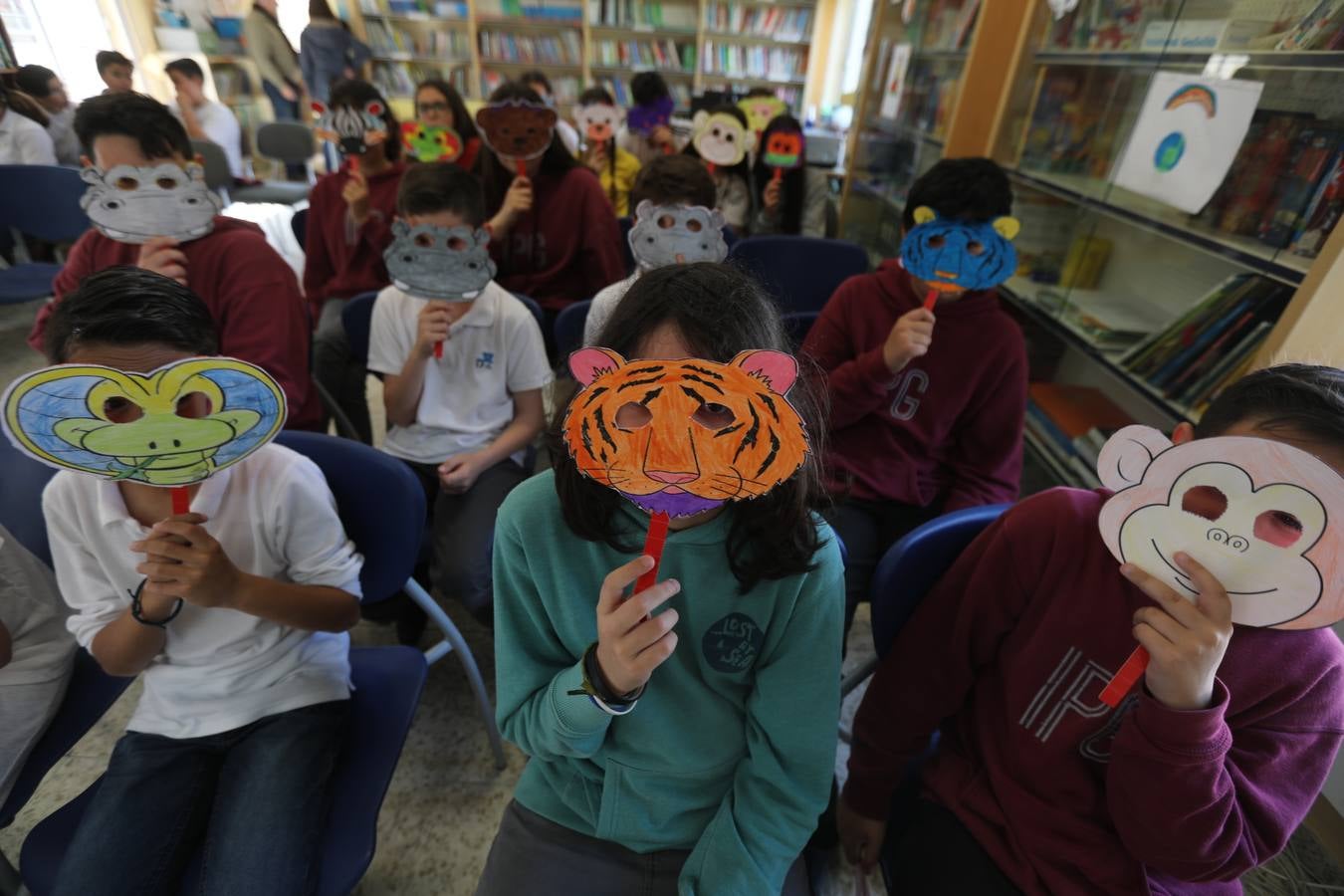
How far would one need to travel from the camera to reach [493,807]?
1388 mm

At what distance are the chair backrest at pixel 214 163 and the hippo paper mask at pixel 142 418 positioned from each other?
3.86m


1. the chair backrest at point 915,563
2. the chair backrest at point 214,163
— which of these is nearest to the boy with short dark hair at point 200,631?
the chair backrest at point 915,563

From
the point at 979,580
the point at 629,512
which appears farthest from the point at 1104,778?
the point at 629,512

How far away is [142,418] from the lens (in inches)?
27.1

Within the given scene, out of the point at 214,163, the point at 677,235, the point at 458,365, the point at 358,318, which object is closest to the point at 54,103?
the point at 214,163

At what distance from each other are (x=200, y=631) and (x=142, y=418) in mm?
389

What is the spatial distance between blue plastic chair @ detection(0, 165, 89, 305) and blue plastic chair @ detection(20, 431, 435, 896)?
9.17 feet

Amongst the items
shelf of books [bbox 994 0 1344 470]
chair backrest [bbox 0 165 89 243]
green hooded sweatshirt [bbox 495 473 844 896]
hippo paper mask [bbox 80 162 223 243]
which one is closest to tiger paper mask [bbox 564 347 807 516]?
green hooded sweatshirt [bbox 495 473 844 896]

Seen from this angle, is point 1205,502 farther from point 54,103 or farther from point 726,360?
point 54,103

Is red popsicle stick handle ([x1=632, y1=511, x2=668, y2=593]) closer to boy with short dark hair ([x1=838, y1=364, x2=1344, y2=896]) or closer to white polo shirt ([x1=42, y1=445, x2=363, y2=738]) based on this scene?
boy with short dark hair ([x1=838, y1=364, x2=1344, y2=896])

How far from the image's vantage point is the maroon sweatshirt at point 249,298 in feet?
4.66

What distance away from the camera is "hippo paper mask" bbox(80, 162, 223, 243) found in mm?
1300

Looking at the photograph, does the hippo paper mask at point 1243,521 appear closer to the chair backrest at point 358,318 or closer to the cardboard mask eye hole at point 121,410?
the cardboard mask eye hole at point 121,410

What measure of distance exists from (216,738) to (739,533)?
2.64 ft
